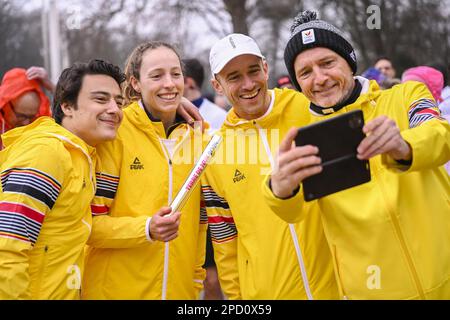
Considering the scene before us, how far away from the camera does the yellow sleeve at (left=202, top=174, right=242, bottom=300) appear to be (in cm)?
320

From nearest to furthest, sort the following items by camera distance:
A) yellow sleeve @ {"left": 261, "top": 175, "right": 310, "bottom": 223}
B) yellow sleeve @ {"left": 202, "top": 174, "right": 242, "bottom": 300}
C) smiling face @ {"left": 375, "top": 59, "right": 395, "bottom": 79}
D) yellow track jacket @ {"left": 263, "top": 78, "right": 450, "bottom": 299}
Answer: yellow sleeve @ {"left": 261, "top": 175, "right": 310, "bottom": 223}, yellow track jacket @ {"left": 263, "top": 78, "right": 450, "bottom": 299}, yellow sleeve @ {"left": 202, "top": 174, "right": 242, "bottom": 300}, smiling face @ {"left": 375, "top": 59, "right": 395, "bottom": 79}

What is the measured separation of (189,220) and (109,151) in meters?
0.65

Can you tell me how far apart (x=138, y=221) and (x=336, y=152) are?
1326 mm

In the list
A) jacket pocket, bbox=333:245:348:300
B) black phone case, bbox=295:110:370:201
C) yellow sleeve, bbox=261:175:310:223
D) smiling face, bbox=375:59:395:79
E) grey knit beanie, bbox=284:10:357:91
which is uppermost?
smiling face, bbox=375:59:395:79

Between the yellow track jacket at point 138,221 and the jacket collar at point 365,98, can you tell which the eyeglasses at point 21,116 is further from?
the jacket collar at point 365,98

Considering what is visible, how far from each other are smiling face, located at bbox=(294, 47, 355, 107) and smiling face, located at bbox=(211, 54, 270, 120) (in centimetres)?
38

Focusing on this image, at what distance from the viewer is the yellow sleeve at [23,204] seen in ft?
8.36

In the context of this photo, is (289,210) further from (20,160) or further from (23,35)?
(23,35)

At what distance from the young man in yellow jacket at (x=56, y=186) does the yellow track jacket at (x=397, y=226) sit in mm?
1091

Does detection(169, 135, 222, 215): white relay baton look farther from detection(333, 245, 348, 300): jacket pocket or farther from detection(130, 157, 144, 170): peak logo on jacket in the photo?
detection(333, 245, 348, 300): jacket pocket

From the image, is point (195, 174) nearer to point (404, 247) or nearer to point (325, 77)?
point (325, 77)

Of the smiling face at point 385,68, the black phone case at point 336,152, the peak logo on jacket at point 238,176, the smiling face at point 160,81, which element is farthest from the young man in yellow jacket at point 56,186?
the smiling face at point 385,68

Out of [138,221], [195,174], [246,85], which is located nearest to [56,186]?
[138,221]

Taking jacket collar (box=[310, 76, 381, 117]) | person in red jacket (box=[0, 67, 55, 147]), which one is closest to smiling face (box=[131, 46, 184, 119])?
jacket collar (box=[310, 76, 381, 117])
